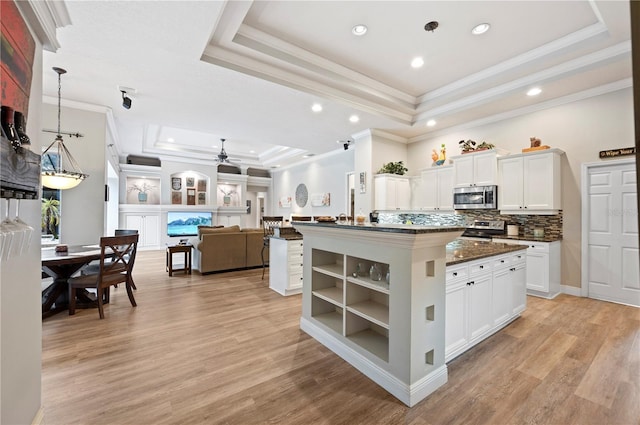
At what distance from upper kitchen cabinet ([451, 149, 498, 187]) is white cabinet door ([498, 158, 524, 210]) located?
0.38ft

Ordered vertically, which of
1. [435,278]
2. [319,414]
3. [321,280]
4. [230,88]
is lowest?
[319,414]

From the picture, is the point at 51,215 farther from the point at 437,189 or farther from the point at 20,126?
the point at 437,189

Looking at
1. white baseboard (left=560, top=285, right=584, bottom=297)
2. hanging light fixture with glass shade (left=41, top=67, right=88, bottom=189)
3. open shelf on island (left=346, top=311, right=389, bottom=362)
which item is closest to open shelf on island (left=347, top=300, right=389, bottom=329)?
open shelf on island (left=346, top=311, right=389, bottom=362)

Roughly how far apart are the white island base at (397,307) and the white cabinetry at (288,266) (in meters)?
1.68

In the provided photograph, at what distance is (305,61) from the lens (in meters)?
3.75

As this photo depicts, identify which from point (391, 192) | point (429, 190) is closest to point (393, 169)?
point (391, 192)

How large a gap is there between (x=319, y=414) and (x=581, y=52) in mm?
4875

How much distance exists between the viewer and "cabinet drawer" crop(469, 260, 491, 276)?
248 cm

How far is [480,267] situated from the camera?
258 cm

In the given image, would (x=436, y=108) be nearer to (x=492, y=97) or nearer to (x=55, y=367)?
(x=492, y=97)

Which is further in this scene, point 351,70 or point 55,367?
point 351,70

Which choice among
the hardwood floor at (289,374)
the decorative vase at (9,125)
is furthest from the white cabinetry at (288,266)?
the decorative vase at (9,125)

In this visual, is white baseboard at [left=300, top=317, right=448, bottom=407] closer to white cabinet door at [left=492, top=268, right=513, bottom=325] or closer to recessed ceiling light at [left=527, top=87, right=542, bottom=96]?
white cabinet door at [left=492, top=268, right=513, bottom=325]

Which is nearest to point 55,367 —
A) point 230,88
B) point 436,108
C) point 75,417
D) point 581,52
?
point 75,417
